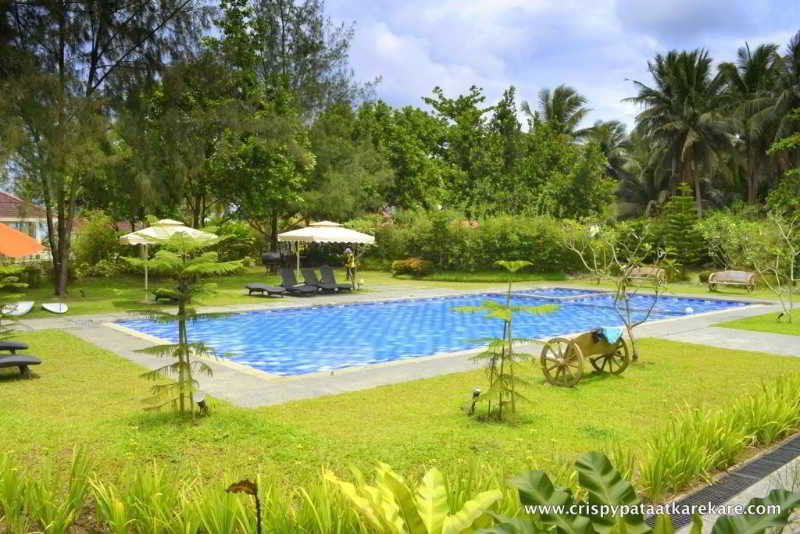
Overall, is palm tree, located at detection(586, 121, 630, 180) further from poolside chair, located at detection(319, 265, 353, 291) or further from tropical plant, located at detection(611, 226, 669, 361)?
poolside chair, located at detection(319, 265, 353, 291)

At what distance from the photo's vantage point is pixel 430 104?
129 feet

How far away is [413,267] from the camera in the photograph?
1082 inches

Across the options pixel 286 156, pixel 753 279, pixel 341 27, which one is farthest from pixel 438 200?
pixel 753 279

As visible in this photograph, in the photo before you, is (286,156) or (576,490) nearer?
(576,490)

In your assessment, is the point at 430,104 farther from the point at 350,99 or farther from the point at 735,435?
the point at 735,435

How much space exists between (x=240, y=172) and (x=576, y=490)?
21.1 meters

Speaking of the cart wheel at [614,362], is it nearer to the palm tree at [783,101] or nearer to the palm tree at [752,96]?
the palm tree at [783,101]

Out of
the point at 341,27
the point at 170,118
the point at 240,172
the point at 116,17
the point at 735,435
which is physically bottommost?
the point at 735,435

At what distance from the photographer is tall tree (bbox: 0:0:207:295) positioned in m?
16.2

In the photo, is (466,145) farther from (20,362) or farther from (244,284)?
(20,362)

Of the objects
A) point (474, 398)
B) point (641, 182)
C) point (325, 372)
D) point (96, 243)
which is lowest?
point (325, 372)

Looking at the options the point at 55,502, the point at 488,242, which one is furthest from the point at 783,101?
the point at 55,502

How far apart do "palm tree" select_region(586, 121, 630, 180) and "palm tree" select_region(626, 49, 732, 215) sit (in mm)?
7143

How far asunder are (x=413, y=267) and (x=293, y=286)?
874 cm
